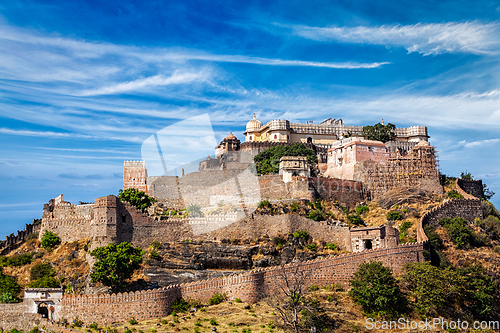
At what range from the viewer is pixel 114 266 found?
148 feet

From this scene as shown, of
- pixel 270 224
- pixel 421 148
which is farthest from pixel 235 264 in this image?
pixel 421 148

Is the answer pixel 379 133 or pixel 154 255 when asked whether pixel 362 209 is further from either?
pixel 154 255

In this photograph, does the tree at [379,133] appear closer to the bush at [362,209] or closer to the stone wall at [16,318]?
the bush at [362,209]

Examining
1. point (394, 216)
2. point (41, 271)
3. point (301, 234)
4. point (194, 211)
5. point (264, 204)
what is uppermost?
point (264, 204)

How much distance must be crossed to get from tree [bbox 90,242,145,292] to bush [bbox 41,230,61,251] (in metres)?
10.4

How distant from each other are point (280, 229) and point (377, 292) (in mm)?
14702

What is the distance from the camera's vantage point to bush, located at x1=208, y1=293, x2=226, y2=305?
40438 mm

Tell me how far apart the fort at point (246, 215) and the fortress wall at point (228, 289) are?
0.08m

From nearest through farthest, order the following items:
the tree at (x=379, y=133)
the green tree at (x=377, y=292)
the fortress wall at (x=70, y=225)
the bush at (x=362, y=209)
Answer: the green tree at (x=377, y=292)
the fortress wall at (x=70, y=225)
the bush at (x=362, y=209)
the tree at (x=379, y=133)

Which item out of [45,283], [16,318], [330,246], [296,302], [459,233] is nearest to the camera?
[296,302]

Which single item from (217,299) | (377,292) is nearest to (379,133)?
(377,292)

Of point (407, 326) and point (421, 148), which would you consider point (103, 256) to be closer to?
point (407, 326)

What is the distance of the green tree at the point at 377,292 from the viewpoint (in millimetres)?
41844

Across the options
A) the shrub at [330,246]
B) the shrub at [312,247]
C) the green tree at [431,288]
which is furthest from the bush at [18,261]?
the green tree at [431,288]
